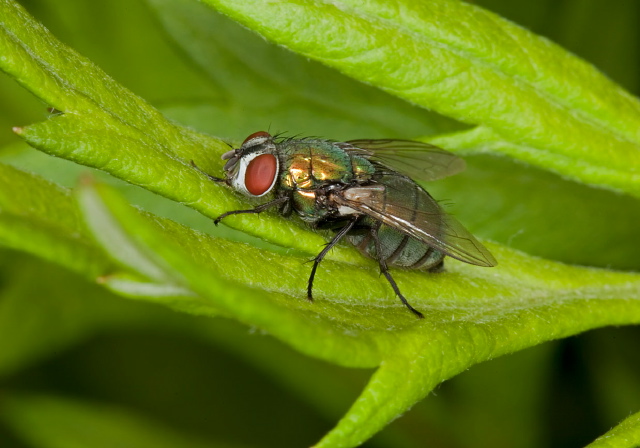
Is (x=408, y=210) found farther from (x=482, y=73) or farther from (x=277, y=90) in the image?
(x=277, y=90)

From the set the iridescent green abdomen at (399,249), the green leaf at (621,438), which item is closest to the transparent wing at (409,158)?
the iridescent green abdomen at (399,249)

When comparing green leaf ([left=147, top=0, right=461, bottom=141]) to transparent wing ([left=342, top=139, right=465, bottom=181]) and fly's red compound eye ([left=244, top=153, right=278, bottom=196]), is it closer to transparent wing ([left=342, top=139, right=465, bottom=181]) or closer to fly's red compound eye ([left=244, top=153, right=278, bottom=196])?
transparent wing ([left=342, top=139, right=465, bottom=181])

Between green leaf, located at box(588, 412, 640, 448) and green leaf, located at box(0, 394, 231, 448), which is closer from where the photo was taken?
green leaf, located at box(588, 412, 640, 448)

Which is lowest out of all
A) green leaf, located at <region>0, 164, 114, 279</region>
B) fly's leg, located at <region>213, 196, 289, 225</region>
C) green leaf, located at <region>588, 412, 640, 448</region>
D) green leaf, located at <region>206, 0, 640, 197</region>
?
green leaf, located at <region>588, 412, 640, 448</region>

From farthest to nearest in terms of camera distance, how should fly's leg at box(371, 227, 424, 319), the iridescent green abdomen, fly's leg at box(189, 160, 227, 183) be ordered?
1. the iridescent green abdomen
2. fly's leg at box(189, 160, 227, 183)
3. fly's leg at box(371, 227, 424, 319)

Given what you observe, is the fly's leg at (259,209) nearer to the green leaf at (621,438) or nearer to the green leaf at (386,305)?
the green leaf at (386,305)

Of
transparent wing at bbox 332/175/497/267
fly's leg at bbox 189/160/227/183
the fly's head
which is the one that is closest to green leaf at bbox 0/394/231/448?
transparent wing at bbox 332/175/497/267

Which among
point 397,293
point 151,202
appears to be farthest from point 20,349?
point 397,293

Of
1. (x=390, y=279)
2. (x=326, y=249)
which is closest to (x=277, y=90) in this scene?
(x=326, y=249)
